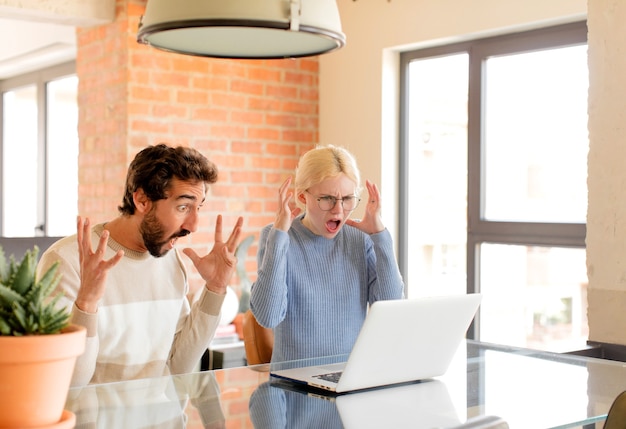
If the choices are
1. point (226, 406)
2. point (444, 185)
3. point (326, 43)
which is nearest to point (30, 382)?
point (226, 406)

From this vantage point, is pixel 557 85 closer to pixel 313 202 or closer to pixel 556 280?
pixel 556 280

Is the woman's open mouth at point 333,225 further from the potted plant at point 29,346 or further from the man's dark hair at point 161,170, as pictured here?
the potted plant at point 29,346

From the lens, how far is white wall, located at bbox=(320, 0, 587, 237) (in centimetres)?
409

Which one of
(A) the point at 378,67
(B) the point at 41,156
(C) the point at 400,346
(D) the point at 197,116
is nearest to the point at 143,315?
(C) the point at 400,346

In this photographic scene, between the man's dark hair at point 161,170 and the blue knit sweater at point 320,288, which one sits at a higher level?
the man's dark hair at point 161,170

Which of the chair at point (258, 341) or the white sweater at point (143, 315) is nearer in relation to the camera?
the white sweater at point (143, 315)

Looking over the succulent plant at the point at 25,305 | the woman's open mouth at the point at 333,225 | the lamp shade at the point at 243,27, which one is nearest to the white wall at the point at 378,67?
the woman's open mouth at the point at 333,225

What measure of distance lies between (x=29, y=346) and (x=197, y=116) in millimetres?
3344

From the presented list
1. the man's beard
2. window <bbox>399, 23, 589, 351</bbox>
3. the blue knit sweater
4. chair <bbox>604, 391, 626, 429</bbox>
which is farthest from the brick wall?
chair <bbox>604, 391, 626, 429</bbox>

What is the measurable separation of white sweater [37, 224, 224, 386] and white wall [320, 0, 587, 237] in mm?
2139

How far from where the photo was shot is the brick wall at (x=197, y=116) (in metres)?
4.23

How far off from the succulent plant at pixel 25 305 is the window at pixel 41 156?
17.6ft

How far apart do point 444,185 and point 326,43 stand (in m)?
2.56

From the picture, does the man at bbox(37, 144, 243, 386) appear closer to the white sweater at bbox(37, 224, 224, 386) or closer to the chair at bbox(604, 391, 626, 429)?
A: the white sweater at bbox(37, 224, 224, 386)
